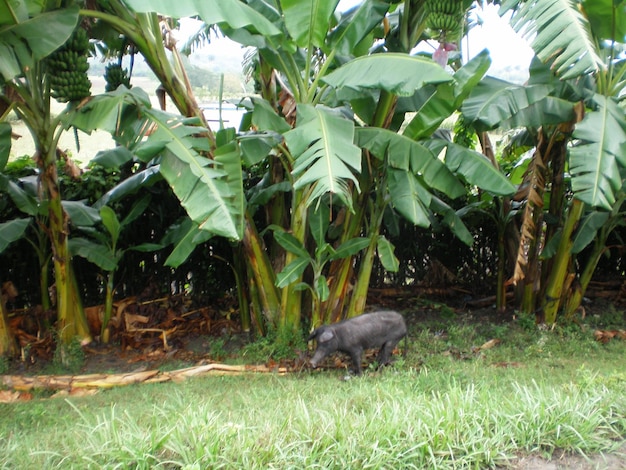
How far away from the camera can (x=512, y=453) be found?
11.4ft

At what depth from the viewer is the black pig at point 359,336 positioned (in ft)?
18.1

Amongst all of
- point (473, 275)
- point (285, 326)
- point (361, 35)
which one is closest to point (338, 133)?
point (361, 35)

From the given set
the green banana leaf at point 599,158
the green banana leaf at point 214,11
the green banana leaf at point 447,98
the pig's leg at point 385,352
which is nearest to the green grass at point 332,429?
the pig's leg at point 385,352

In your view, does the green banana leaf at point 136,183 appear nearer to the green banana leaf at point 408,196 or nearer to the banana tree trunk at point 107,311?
the banana tree trunk at point 107,311

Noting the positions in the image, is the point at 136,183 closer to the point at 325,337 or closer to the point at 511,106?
the point at 325,337

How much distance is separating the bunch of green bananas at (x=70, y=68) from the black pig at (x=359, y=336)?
341 centimetres

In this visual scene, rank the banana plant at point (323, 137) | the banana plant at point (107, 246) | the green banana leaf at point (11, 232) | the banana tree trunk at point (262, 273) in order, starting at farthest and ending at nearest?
the banana tree trunk at point (262, 273)
the banana plant at point (107, 246)
the green banana leaf at point (11, 232)
the banana plant at point (323, 137)

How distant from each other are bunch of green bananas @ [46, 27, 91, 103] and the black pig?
341cm

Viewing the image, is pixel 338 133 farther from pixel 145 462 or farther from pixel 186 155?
pixel 145 462

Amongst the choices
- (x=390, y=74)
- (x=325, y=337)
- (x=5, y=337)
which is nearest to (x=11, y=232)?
(x=5, y=337)

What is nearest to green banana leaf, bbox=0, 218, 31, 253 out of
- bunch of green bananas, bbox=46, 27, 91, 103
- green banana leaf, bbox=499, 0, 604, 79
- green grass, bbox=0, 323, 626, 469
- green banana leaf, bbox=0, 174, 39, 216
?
green banana leaf, bbox=0, 174, 39, 216

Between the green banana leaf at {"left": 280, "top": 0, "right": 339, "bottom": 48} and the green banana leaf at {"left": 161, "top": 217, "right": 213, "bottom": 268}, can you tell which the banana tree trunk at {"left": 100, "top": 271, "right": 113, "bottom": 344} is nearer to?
the green banana leaf at {"left": 161, "top": 217, "right": 213, "bottom": 268}

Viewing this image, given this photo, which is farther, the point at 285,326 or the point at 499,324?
the point at 499,324

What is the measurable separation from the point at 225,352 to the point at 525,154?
Answer: 579 centimetres
